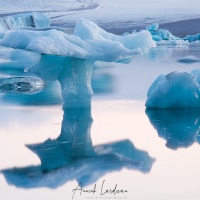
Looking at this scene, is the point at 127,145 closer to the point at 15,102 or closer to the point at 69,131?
the point at 69,131

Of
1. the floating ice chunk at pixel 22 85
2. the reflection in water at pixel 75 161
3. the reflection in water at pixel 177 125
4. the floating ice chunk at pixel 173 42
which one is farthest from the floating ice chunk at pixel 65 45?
the floating ice chunk at pixel 173 42

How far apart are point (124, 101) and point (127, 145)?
2226 mm

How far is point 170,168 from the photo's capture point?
3.58 metres

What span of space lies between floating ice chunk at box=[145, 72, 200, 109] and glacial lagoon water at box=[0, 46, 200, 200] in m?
0.10

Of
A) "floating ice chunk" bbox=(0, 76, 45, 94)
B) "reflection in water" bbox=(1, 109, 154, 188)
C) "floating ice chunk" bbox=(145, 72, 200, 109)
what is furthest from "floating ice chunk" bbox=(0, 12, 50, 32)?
"reflection in water" bbox=(1, 109, 154, 188)

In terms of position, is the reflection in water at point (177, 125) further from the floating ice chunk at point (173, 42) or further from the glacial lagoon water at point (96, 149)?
the floating ice chunk at point (173, 42)

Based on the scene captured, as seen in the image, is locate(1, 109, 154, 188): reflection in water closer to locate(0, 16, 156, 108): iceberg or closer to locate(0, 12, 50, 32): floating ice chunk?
locate(0, 16, 156, 108): iceberg

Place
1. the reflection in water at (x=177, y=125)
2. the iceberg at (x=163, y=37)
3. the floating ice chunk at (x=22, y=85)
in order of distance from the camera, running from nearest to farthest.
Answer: the reflection in water at (x=177, y=125) < the floating ice chunk at (x=22, y=85) < the iceberg at (x=163, y=37)

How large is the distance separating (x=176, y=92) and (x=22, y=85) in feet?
7.97

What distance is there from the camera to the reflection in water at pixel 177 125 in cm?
431

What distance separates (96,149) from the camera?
13.2ft

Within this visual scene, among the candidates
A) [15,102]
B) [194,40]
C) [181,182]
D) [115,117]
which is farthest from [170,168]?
[194,40]

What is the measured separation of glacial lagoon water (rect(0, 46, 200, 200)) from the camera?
3.17 meters

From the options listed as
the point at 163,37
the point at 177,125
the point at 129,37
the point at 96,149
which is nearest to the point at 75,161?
the point at 96,149
